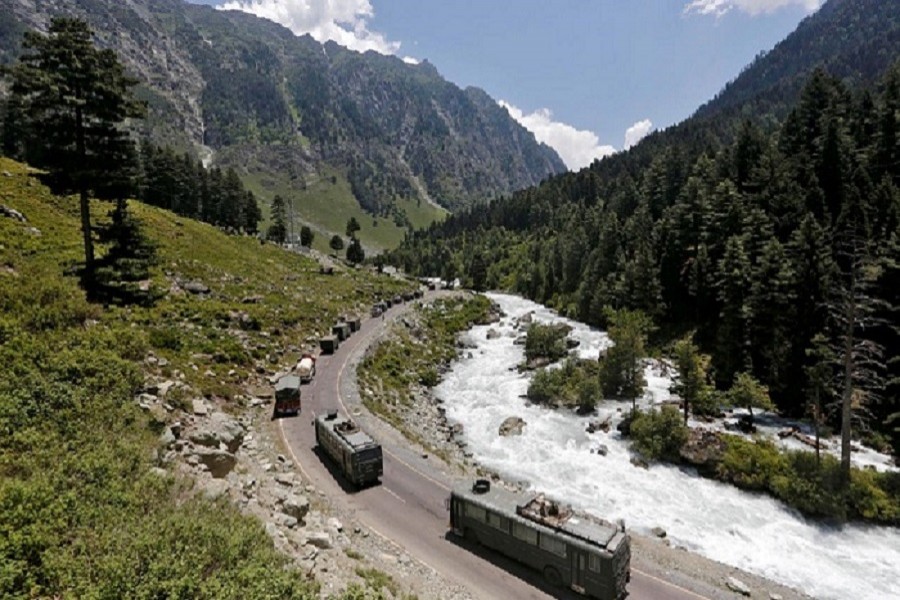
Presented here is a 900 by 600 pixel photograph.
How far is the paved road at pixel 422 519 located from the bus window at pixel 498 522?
1.46m

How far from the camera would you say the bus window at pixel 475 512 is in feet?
68.4

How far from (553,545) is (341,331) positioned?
4438 centimetres

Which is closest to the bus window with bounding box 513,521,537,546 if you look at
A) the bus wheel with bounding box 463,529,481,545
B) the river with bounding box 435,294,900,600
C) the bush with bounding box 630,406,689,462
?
the bus wheel with bounding box 463,529,481,545

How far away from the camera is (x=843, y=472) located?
28547 millimetres

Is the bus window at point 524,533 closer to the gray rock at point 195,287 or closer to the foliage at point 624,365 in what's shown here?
the foliage at point 624,365

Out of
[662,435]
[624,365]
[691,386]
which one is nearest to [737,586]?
[662,435]

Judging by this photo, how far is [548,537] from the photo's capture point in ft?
62.0

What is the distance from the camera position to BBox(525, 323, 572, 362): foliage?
59969mm

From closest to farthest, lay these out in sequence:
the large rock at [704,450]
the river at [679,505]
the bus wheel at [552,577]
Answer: the bus wheel at [552,577], the river at [679,505], the large rock at [704,450]

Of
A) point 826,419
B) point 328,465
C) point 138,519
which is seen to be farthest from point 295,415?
point 826,419

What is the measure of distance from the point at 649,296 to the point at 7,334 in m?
67.3

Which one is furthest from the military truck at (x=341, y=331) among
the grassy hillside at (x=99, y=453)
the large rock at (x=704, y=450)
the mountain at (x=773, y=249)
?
the mountain at (x=773, y=249)

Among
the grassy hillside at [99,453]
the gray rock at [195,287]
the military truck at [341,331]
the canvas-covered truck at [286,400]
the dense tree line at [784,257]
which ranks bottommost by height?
the canvas-covered truck at [286,400]

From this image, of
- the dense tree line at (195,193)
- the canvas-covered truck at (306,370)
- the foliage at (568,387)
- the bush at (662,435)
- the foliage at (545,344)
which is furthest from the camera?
the dense tree line at (195,193)
